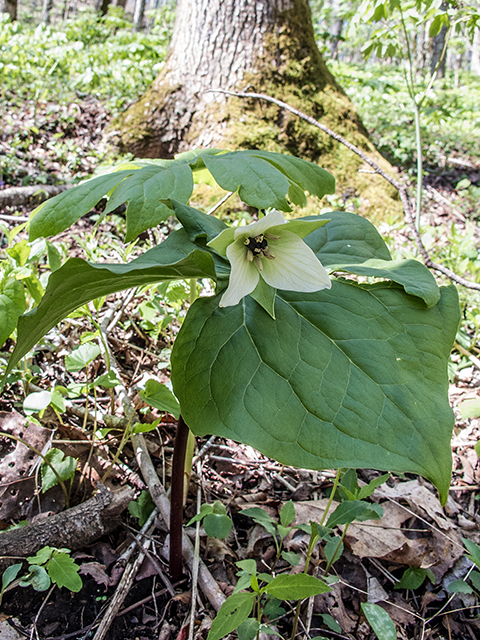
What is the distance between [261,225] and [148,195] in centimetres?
30

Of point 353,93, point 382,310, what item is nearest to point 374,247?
point 382,310

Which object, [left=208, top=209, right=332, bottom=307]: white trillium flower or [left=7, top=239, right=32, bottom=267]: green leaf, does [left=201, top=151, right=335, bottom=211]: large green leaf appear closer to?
[left=208, top=209, right=332, bottom=307]: white trillium flower

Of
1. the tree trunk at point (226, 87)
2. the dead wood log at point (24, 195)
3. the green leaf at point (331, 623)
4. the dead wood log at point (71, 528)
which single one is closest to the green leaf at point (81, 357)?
the dead wood log at point (71, 528)

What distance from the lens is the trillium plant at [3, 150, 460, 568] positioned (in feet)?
2.35

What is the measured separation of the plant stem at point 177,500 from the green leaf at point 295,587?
11.7 inches

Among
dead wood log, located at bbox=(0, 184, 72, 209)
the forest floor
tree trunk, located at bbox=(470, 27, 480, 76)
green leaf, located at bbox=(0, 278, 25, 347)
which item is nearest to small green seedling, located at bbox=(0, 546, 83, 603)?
the forest floor

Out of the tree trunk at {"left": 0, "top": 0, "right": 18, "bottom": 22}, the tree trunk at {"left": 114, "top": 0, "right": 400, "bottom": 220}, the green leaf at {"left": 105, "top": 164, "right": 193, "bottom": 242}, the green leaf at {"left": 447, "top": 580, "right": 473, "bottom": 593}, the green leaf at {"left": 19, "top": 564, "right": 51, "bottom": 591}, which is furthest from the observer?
the tree trunk at {"left": 0, "top": 0, "right": 18, "bottom": 22}

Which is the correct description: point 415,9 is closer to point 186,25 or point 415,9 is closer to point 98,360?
point 186,25

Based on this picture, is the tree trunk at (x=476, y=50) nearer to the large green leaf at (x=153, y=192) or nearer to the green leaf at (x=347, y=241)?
the green leaf at (x=347, y=241)

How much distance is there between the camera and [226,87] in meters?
3.50

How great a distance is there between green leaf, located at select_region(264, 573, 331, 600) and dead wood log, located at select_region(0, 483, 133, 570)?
1.90ft

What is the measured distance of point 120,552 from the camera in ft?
4.18

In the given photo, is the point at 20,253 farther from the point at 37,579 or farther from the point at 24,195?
the point at 24,195

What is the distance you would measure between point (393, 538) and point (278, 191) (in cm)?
119
